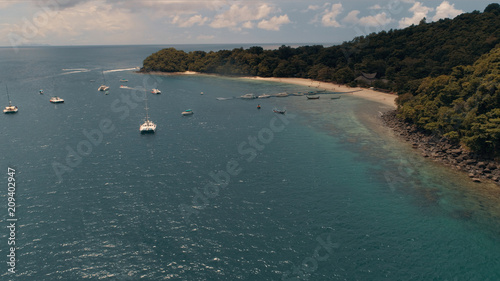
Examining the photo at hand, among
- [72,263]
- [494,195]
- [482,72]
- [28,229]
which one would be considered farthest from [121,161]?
[482,72]

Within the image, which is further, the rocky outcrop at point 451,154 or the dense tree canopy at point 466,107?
the dense tree canopy at point 466,107

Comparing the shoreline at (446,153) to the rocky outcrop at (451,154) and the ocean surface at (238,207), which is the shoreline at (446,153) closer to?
the rocky outcrop at (451,154)

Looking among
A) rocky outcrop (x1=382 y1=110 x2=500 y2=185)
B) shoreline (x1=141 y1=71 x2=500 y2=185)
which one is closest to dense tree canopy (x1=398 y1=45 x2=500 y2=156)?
rocky outcrop (x1=382 y1=110 x2=500 y2=185)

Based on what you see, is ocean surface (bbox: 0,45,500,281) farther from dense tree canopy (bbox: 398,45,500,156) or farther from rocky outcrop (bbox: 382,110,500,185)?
dense tree canopy (bbox: 398,45,500,156)

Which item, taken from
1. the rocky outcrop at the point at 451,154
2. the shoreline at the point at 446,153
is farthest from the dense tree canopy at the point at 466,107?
the shoreline at the point at 446,153

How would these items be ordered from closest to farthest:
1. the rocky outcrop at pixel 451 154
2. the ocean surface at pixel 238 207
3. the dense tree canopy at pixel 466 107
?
the ocean surface at pixel 238 207 → the rocky outcrop at pixel 451 154 → the dense tree canopy at pixel 466 107

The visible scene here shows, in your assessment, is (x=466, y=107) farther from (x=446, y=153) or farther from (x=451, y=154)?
(x=451, y=154)

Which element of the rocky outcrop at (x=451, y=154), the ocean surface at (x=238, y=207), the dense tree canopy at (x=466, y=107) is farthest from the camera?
the dense tree canopy at (x=466, y=107)

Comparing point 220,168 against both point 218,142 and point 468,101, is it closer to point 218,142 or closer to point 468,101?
point 218,142
